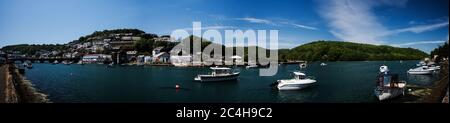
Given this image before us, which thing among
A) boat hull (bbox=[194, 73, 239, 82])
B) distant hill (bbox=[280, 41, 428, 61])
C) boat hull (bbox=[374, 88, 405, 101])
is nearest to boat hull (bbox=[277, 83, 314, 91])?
distant hill (bbox=[280, 41, 428, 61])

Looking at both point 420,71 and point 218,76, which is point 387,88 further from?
point 420,71

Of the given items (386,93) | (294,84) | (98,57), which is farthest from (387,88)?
(98,57)

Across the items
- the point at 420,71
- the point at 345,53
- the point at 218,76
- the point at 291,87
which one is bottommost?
the point at 291,87

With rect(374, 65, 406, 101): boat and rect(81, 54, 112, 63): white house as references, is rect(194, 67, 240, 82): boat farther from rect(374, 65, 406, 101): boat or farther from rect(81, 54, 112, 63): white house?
rect(374, 65, 406, 101): boat

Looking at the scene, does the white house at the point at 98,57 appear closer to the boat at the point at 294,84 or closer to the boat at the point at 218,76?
the boat at the point at 218,76

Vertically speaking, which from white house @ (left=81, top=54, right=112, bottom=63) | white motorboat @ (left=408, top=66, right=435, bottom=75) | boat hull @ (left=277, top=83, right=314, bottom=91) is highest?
white house @ (left=81, top=54, right=112, bottom=63)

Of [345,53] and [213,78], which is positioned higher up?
[345,53]
